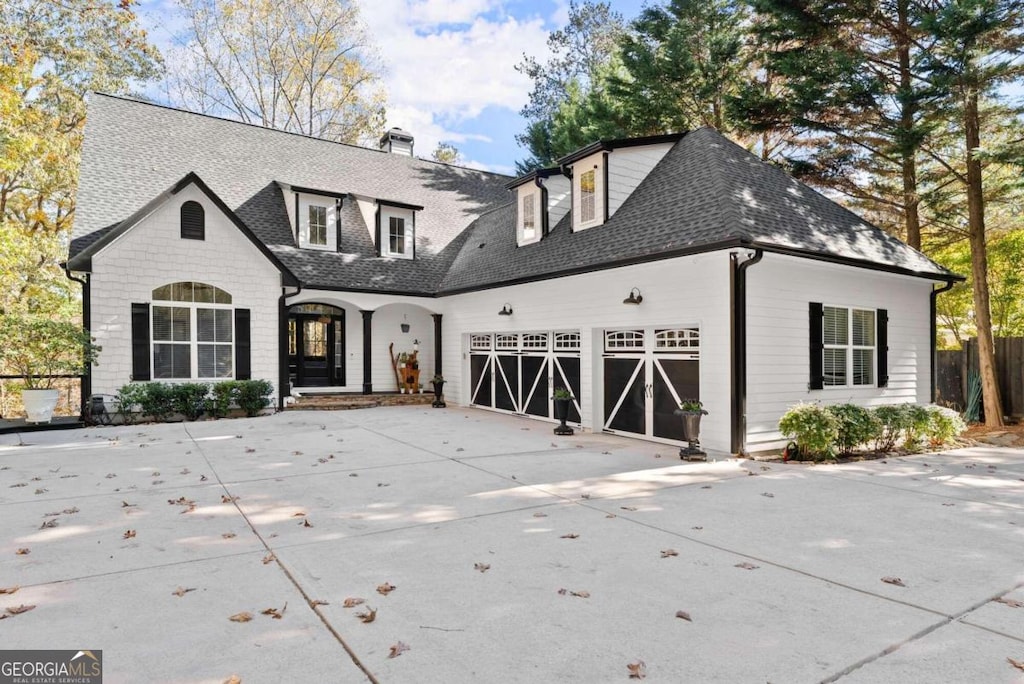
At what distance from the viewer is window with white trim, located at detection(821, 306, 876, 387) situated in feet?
31.3

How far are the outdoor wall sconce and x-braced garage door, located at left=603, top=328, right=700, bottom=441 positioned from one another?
0.56 meters

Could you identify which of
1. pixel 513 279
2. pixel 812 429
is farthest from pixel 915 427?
pixel 513 279

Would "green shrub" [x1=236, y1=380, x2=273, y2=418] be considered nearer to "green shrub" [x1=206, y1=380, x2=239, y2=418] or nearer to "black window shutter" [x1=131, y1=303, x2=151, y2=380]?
"green shrub" [x1=206, y1=380, x2=239, y2=418]

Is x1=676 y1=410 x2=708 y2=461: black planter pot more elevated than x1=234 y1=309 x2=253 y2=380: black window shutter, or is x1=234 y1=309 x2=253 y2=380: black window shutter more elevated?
x1=234 y1=309 x2=253 y2=380: black window shutter

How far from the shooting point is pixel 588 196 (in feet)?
39.5

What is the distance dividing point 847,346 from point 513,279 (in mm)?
6682

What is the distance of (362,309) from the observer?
1522cm

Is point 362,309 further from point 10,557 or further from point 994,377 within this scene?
point 994,377

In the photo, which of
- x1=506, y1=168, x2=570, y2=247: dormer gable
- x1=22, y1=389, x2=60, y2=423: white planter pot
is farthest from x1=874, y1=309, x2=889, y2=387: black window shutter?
x1=22, y1=389, x2=60, y2=423: white planter pot

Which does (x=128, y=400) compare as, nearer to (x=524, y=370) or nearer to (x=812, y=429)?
(x=524, y=370)

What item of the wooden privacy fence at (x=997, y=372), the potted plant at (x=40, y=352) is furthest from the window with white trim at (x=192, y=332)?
the wooden privacy fence at (x=997, y=372)

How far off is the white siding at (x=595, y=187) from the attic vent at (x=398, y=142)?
10.2m

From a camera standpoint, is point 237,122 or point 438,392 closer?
point 438,392

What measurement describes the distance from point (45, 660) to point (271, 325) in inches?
442
